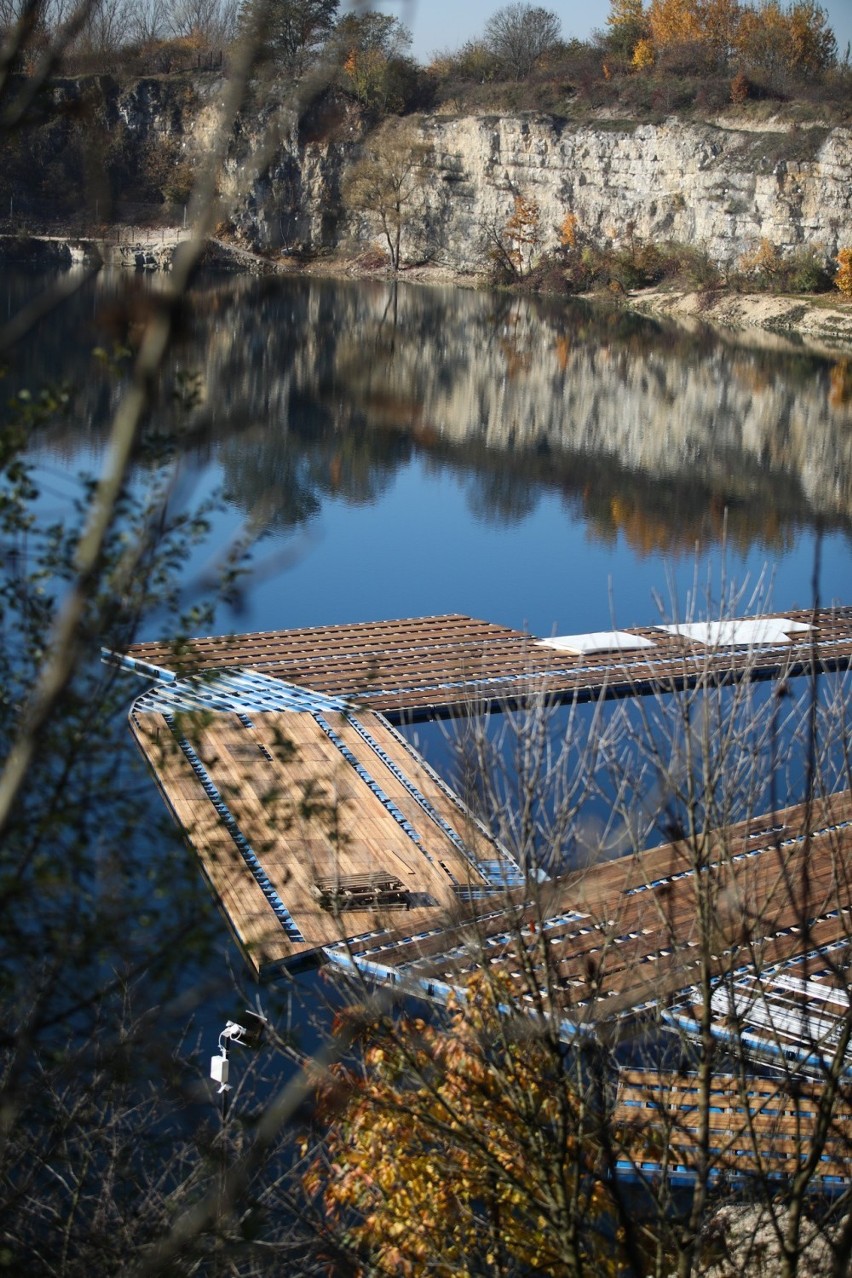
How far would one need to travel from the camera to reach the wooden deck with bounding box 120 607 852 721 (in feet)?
50.8

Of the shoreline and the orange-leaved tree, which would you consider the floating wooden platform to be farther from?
the shoreline

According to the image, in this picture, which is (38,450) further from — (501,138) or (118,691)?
(501,138)

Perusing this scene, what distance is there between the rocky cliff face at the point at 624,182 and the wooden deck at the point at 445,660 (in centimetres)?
3492

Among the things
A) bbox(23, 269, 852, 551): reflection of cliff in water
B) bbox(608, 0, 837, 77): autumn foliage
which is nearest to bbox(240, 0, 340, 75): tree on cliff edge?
bbox(23, 269, 852, 551): reflection of cliff in water

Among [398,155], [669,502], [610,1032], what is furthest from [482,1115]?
[398,155]

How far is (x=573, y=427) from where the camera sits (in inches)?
1235

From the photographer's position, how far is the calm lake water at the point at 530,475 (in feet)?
64.2

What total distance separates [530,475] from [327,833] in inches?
766

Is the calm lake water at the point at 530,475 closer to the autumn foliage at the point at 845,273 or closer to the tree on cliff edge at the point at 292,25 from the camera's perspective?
the tree on cliff edge at the point at 292,25

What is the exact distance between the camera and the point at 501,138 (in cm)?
5919

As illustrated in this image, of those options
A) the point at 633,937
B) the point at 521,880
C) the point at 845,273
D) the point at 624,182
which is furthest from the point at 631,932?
the point at 624,182

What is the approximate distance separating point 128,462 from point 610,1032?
5.76 meters

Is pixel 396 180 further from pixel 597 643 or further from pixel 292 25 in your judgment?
pixel 292 25

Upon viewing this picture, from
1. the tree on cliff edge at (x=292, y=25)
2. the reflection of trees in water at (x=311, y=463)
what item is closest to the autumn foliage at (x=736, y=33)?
the reflection of trees in water at (x=311, y=463)
